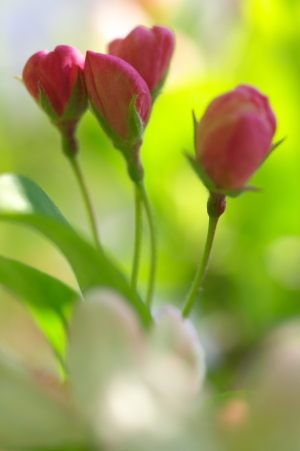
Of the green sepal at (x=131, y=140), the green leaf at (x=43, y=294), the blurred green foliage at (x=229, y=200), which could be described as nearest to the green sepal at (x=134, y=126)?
the green sepal at (x=131, y=140)

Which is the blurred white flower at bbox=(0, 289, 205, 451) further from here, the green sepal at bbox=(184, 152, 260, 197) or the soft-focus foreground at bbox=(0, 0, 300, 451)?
the green sepal at bbox=(184, 152, 260, 197)

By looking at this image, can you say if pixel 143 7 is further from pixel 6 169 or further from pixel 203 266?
pixel 203 266

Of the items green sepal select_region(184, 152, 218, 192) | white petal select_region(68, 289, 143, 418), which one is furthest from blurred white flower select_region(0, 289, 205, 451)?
green sepal select_region(184, 152, 218, 192)

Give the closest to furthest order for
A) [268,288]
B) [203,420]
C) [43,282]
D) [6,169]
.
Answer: [203,420], [43,282], [268,288], [6,169]

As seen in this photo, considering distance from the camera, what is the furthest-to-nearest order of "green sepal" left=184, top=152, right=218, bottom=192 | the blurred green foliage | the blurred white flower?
the blurred green foliage → "green sepal" left=184, top=152, right=218, bottom=192 → the blurred white flower

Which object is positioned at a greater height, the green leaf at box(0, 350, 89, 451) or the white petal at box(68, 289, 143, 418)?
the white petal at box(68, 289, 143, 418)

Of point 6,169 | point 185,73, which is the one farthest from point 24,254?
point 185,73

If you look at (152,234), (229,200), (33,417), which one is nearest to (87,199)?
(152,234)

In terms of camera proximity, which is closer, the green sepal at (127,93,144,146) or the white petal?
the white petal
